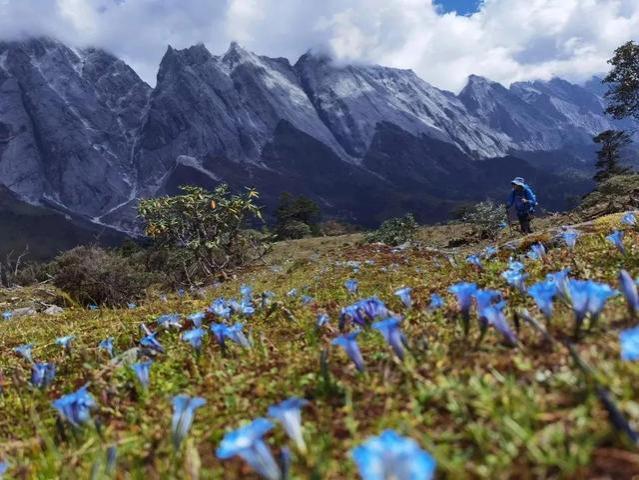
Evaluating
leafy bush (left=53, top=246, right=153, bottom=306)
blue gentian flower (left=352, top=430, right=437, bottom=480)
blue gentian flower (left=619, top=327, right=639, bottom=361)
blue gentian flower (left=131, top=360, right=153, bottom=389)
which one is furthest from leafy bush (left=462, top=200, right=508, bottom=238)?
blue gentian flower (left=352, top=430, right=437, bottom=480)

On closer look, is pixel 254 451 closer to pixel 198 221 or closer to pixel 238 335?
pixel 238 335

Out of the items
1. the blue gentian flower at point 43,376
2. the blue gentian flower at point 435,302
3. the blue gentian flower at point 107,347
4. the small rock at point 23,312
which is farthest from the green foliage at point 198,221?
the blue gentian flower at point 435,302

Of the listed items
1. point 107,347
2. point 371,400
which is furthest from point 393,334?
point 107,347

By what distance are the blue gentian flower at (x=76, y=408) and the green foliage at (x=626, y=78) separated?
4856 cm

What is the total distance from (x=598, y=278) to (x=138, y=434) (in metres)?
3.55

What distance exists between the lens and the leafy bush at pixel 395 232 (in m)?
34.7

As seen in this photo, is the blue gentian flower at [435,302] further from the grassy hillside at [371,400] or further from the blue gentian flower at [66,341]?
the blue gentian flower at [66,341]

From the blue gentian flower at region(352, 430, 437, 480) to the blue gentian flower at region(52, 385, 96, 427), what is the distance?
6.00 ft

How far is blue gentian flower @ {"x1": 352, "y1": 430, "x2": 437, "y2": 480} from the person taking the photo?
1312 millimetres

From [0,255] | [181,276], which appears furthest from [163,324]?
[0,255]

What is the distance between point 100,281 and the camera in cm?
1931

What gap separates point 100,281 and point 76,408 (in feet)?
58.2

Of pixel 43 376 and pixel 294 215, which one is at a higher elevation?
pixel 294 215

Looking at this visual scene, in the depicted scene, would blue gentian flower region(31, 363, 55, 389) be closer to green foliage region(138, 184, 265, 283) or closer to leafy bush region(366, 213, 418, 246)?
green foliage region(138, 184, 265, 283)
